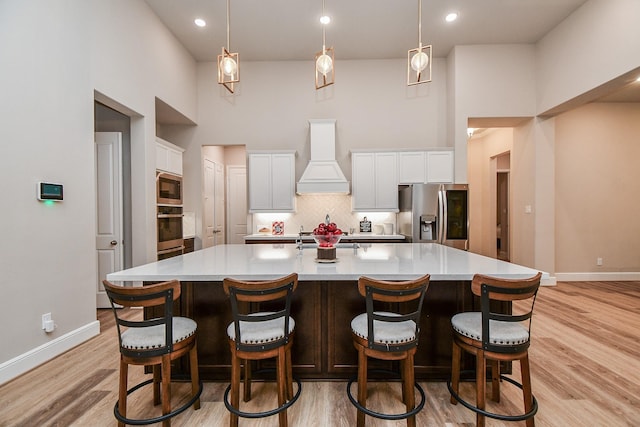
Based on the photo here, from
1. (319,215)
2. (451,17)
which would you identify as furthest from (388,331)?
(451,17)

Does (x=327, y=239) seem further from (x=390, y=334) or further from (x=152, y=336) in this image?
(x=152, y=336)

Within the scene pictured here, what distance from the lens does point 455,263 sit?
2.34m

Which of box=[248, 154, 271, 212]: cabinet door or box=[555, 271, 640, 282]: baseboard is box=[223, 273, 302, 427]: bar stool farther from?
box=[555, 271, 640, 282]: baseboard

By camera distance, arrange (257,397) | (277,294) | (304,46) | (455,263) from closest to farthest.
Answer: (277,294) → (257,397) → (455,263) → (304,46)

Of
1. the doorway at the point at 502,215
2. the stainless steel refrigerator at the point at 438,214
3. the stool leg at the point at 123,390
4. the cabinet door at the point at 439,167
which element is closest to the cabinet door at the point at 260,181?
the stainless steel refrigerator at the point at 438,214

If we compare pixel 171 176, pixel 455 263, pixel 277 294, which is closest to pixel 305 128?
pixel 171 176

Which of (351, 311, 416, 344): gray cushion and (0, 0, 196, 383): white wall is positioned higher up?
(0, 0, 196, 383): white wall

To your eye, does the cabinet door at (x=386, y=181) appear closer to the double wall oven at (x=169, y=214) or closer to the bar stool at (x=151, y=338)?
the double wall oven at (x=169, y=214)

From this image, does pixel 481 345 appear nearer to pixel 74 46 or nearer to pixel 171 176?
pixel 74 46

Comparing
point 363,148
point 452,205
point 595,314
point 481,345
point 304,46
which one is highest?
point 304,46

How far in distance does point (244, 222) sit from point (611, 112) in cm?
785

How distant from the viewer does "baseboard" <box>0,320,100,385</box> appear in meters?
2.42

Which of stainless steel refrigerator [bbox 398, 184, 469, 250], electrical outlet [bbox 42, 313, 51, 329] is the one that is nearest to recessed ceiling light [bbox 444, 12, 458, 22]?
stainless steel refrigerator [bbox 398, 184, 469, 250]

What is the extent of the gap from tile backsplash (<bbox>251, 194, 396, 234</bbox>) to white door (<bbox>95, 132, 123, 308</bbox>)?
7.47ft
